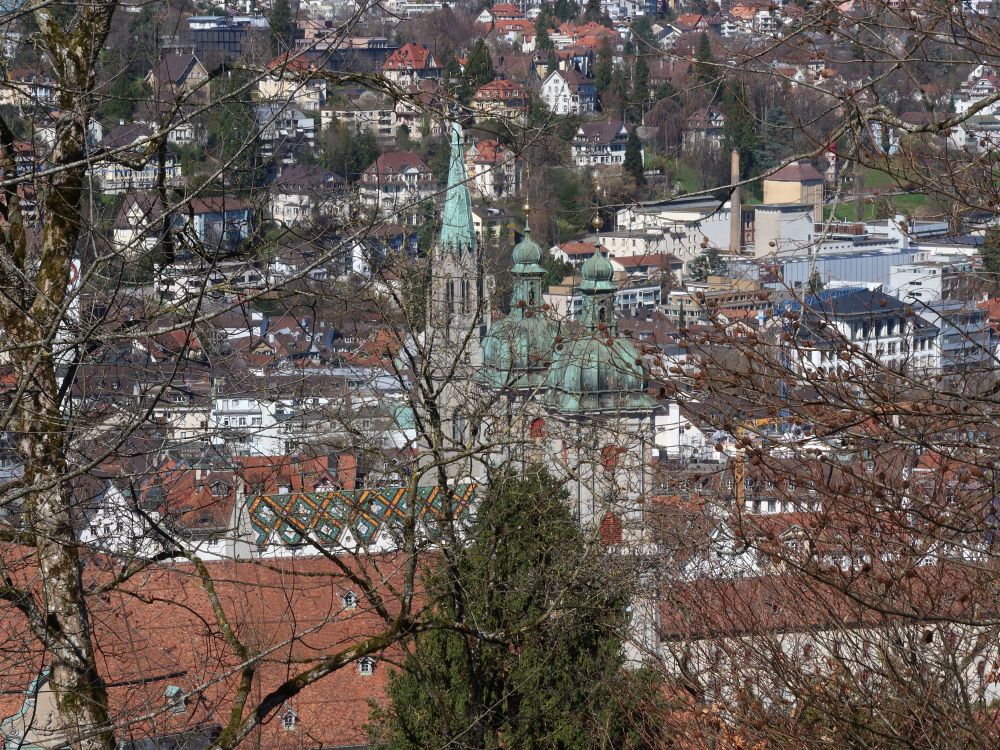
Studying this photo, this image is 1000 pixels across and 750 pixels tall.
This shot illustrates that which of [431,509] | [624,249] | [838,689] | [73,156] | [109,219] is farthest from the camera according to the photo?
[624,249]

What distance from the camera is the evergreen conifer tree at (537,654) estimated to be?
33.8 feet

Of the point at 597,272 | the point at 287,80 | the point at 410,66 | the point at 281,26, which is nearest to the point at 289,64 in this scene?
the point at 287,80

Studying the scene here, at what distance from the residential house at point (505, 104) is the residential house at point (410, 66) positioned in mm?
335

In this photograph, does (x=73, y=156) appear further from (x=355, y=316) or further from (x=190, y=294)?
(x=355, y=316)

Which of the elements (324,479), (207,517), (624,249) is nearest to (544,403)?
(324,479)

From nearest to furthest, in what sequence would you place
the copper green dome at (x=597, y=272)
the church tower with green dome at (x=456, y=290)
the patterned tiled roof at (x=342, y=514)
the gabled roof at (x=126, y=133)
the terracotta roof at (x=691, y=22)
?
1. the gabled roof at (x=126, y=133)
2. the patterned tiled roof at (x=342, y=514)
3. the church tower with green dome at (x=456, y=290)
4. the terracotta roof at (x=691, y=22)
5. the copper green dome at (x=597, y=272)

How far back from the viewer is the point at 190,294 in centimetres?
461

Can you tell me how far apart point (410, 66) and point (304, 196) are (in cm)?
139

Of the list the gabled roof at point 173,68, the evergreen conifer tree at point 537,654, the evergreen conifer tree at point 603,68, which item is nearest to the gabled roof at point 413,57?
the gabled roof at point 173,68

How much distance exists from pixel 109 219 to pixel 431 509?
8.83 feet

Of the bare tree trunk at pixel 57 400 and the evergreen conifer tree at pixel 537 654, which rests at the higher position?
the bare tree trunk at pixel 57 400

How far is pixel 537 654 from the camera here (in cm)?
1162

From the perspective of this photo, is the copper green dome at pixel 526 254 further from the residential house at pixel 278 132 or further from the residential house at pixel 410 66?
the residential house at pixel 278 132

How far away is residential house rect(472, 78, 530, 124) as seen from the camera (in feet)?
18.9
